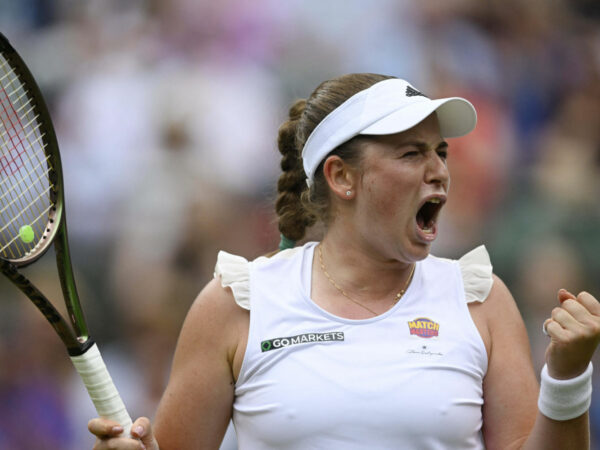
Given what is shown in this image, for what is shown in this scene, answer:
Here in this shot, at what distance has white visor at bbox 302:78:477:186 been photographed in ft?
7.35

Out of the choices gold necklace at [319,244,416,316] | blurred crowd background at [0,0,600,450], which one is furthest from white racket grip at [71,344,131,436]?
blurred crowd background at [0,0,600,450]

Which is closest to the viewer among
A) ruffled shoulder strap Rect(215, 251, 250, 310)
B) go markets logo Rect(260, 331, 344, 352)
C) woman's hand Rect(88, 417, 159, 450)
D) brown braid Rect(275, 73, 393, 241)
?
woman's hand Rect(88, 417, 159, 450)

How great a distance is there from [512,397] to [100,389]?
103cm

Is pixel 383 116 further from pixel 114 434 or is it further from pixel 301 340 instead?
pixel 114 434

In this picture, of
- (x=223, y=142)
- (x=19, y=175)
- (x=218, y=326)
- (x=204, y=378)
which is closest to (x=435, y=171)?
(x=218, y=326)

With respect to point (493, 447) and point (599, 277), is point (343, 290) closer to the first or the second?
point (493, 447)

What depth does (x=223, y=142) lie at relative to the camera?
4703 millimetres

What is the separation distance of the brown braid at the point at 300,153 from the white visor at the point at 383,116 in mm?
35

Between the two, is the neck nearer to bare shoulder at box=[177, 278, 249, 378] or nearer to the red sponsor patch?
the red sponsor patch

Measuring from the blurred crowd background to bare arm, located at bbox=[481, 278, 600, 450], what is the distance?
224 centimetres

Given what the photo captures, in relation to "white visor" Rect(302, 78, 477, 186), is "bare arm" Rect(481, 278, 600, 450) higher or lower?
lower

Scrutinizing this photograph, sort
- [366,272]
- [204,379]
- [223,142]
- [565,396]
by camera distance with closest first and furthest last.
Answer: [565,396] → [204,379] → [366,272] → [223,142]

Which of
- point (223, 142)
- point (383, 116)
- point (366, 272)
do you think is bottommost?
point (223, 142)

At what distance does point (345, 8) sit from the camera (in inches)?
193
